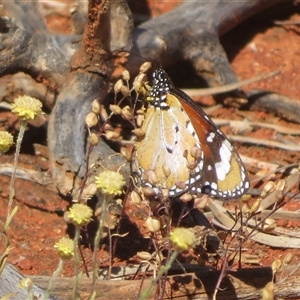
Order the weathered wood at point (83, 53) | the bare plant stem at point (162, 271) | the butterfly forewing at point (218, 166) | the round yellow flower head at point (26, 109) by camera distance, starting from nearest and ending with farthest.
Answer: the bare plant stem at point (162, 271)
the round yellow flower head at point (26, 109)
the butterfly forewing at point (218, 166)
the weathered wood at point (83, 53)

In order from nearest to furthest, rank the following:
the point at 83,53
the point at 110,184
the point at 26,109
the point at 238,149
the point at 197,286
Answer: the point at 110,184 < the point at 26,109 < the point at 197,286 < the point at 83,53 < the point at 238,149

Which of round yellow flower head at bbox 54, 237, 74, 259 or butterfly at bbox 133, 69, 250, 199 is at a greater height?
round yellow flower head at bbox 54, 237, 74, 259

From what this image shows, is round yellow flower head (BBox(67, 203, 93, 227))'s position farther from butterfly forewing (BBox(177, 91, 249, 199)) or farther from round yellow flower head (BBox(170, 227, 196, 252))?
butterfly forewing (BBox(177, 91, 249, 199))

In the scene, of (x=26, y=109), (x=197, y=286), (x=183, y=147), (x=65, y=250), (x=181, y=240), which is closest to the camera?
(x=181, y=240)

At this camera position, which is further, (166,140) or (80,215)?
(166,140)

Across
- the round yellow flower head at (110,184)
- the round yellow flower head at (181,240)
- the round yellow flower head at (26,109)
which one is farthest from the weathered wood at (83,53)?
the round yellow flower head at (181,240)

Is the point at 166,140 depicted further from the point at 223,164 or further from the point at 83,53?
the point at 83,53

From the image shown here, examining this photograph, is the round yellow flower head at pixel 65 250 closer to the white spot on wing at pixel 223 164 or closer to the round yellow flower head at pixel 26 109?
the round yellow flower head at pixel 26 109

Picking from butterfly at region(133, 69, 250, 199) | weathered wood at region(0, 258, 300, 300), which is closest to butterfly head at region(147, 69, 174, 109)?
butterfly at region(133, 69, 250, 199)

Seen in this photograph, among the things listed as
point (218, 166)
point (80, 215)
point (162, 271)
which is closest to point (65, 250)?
point (80, 215)
